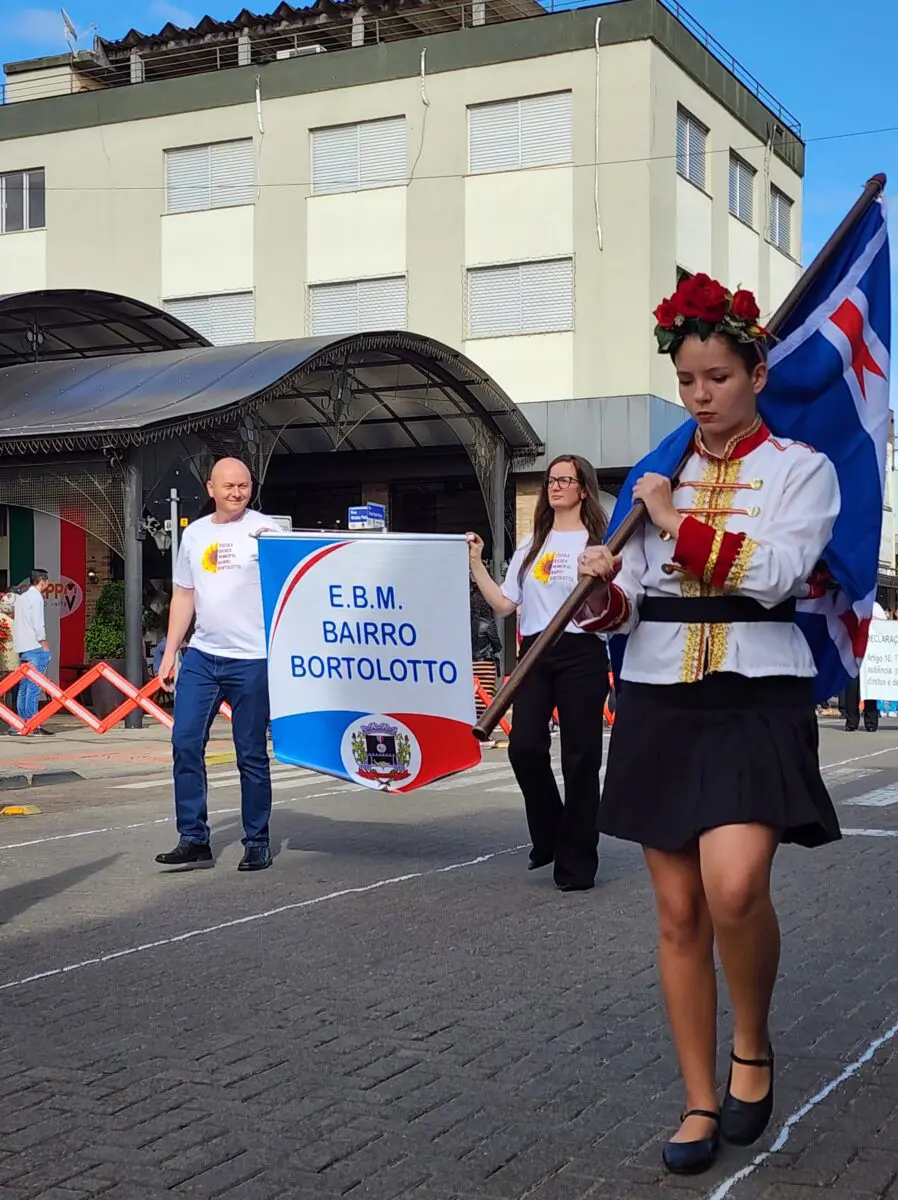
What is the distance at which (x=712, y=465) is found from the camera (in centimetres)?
391

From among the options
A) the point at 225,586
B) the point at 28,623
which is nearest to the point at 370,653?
the point at 225,586

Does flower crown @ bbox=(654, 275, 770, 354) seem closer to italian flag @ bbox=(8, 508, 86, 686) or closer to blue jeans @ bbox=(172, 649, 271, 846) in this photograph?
blue jeans @ bbox=(172, 649, 271, 846)

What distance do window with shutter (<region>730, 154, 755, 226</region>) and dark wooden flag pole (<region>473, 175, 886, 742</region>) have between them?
3150cm

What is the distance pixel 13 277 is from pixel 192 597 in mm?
30209

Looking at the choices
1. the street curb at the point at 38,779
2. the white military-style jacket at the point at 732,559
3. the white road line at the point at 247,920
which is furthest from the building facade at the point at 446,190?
the white military-style jacket at the point at 732,559

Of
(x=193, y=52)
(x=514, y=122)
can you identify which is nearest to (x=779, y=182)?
(x=514, y=122)

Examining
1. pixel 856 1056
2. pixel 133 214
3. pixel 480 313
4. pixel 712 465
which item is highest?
pixel 133 214

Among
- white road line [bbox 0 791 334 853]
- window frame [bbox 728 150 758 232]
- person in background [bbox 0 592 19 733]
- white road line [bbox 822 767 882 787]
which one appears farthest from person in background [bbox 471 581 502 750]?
window frame [bbox 728 150 758 232]

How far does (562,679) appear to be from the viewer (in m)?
7.82

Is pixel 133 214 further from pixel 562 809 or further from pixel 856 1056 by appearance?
pixel 856 1056

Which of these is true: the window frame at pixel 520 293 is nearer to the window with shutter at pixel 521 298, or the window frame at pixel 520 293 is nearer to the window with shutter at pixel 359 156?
the window with shutter at pixel 521 298

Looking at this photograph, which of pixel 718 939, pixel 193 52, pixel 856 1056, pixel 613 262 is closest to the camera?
pixel 718 939

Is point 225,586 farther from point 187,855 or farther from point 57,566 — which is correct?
point 57,566

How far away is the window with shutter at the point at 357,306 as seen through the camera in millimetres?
32844
